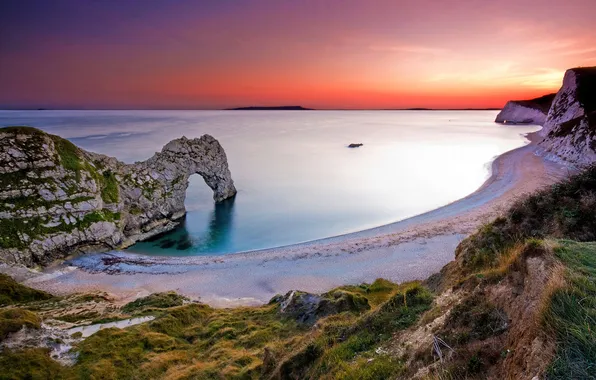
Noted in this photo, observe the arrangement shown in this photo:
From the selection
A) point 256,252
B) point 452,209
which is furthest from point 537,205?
point 452,209

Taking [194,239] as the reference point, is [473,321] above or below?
above

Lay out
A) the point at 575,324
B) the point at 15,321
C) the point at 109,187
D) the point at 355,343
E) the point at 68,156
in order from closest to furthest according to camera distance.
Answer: the point at 575,324, the point at 355,343, the point at 15,321, the point at 68,156, the point at 109,187

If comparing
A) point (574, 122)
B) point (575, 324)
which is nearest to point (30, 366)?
point (575, 324)

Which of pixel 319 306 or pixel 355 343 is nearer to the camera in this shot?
pixel 355 343

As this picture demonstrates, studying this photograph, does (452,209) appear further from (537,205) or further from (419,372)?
(419,372)

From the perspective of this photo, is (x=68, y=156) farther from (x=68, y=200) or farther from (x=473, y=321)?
(x=473, y=321)

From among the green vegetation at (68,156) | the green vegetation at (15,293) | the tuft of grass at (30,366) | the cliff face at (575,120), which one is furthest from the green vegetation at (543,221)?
the cliff face at (575,120)

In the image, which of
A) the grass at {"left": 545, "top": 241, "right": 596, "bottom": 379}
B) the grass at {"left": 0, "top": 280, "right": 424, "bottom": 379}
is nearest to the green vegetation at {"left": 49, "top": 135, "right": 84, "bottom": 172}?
the grass at {"left": 0, "top": 280, "right": 424, "bottom": 379}

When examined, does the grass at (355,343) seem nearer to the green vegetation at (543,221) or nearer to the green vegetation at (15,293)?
the green vegetation at (543,221)
